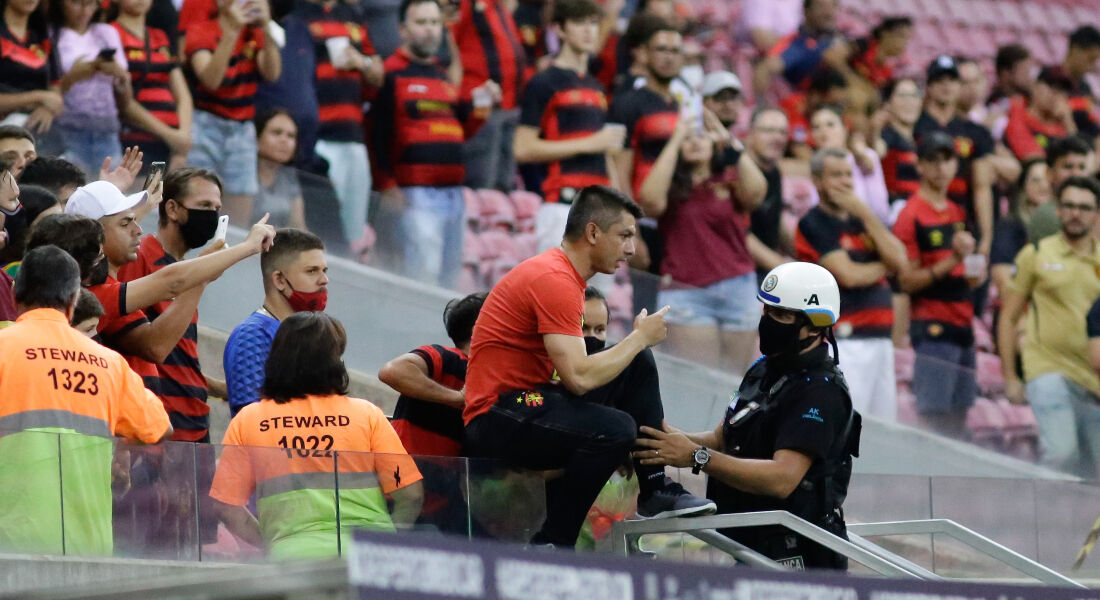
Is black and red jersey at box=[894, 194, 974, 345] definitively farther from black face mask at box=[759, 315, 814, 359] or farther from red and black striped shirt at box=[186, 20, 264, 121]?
black face mask at box=[759, 315, 814, 359]

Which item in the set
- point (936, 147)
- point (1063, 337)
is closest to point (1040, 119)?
point (936, 147)

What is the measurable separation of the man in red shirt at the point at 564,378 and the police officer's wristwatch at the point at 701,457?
13cm

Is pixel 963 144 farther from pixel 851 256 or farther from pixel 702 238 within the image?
pixel 702 238

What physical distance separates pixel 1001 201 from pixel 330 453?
28.5ft

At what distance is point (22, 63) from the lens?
902 cm

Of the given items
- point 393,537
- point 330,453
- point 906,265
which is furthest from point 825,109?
point 393,537

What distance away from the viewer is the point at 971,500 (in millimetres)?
8641

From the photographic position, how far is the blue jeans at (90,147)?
873cm

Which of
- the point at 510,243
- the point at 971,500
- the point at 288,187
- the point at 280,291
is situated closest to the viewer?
the point at 280,291

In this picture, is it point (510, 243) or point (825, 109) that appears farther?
point (825, 109)

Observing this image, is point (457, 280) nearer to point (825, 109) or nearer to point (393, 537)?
point (825, 109)

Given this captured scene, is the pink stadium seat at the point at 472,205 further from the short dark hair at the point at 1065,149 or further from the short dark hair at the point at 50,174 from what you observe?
the short dark hair at the point at 1065,149

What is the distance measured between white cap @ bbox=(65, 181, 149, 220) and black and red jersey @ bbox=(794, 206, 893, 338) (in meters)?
5.03

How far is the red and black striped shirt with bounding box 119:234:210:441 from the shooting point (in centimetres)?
688
